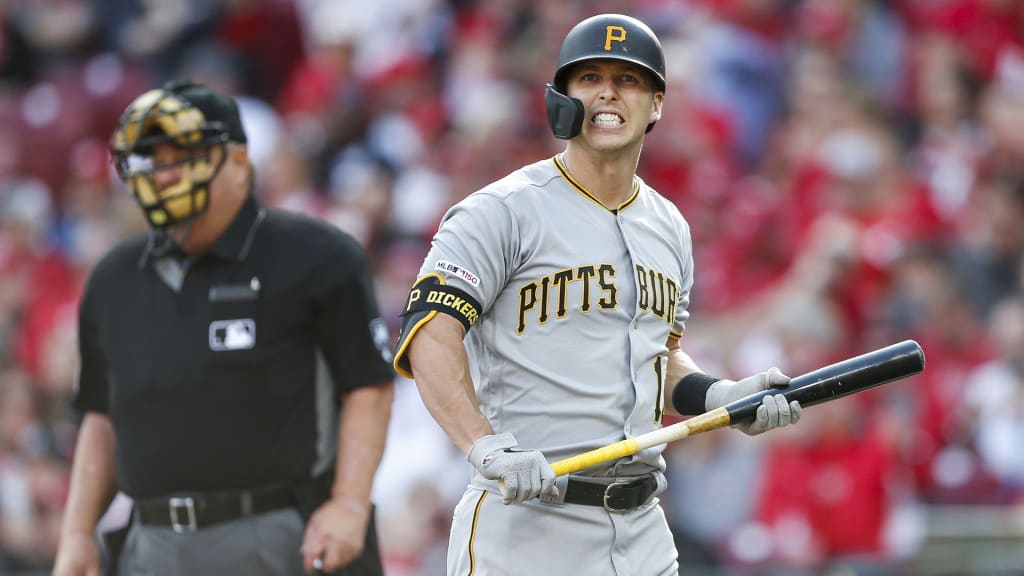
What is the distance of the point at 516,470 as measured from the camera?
369 cm

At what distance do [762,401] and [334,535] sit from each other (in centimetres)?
156

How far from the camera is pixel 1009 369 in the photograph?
303 inches

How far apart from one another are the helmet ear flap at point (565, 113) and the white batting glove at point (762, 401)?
82 centimetres

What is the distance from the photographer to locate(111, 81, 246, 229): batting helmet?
4926mm

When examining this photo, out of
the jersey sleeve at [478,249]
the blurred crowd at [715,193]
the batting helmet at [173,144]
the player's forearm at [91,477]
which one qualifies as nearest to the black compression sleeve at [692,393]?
the jersey sleeve at [478,249]

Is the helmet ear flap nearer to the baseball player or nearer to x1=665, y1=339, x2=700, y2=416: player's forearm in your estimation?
the baseball player

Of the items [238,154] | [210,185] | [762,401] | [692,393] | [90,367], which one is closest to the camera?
[762,401]

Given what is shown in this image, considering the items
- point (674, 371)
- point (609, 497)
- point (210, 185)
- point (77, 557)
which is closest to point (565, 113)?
point (674, 371)

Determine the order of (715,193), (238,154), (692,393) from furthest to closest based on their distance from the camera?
(715,193) → (238,154) → (692,393)

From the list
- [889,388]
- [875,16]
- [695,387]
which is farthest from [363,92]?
[695,387]

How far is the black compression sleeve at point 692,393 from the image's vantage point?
14.5ft

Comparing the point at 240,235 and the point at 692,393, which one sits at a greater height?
the point at 240,235

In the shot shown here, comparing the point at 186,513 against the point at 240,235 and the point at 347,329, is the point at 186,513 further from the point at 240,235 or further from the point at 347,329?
the point at 240,235

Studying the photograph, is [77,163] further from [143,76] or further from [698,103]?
[698,103]
